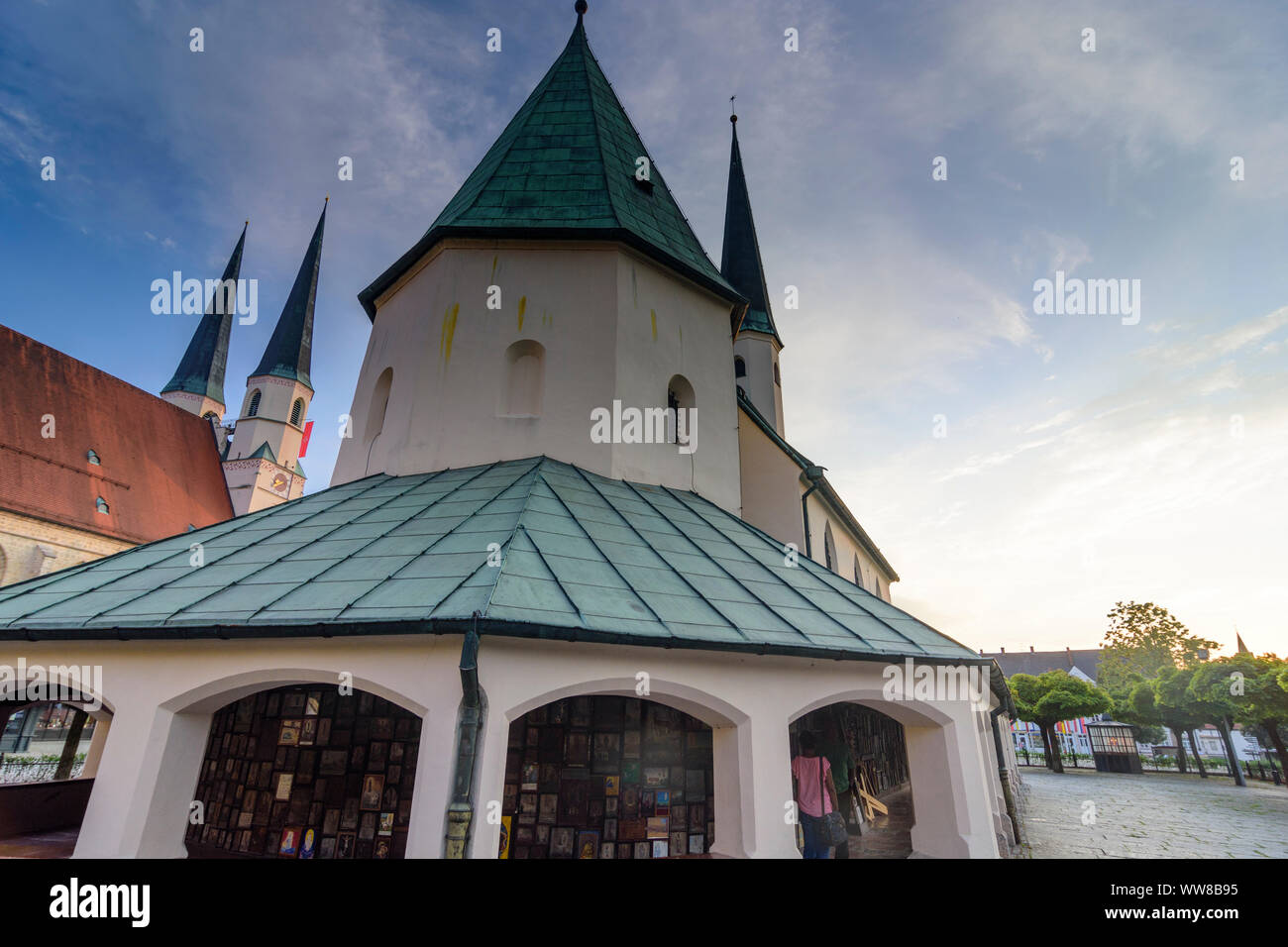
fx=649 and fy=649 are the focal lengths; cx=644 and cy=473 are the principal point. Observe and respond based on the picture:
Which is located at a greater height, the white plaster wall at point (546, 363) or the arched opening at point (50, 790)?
A: the white plaster wall at point (546, 363)

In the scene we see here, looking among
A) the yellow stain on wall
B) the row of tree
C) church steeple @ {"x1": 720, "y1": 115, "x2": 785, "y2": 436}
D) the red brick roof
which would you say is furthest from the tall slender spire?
the row of tree

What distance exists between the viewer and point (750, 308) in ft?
72.6

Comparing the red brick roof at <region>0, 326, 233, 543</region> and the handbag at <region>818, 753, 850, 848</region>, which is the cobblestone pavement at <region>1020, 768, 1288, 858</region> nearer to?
the handbag at <region>818, 753, 850, 848</region>

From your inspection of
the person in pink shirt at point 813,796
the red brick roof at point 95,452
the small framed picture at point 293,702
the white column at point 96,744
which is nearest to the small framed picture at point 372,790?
the small framed picture at point 293,702

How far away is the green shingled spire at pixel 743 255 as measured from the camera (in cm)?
2150

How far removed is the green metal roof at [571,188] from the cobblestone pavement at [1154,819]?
466 inches

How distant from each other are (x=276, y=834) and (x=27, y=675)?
2629 millimetres

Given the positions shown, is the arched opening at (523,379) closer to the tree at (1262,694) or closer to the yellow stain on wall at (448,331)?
the yellow stain on wall at (448,331)

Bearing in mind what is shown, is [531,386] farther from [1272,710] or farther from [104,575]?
[1272,710]

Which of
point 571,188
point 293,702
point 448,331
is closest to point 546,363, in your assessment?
point 448,331

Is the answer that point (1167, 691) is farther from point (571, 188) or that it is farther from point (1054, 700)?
point (571, 188)

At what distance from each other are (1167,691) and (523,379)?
35033 mm
